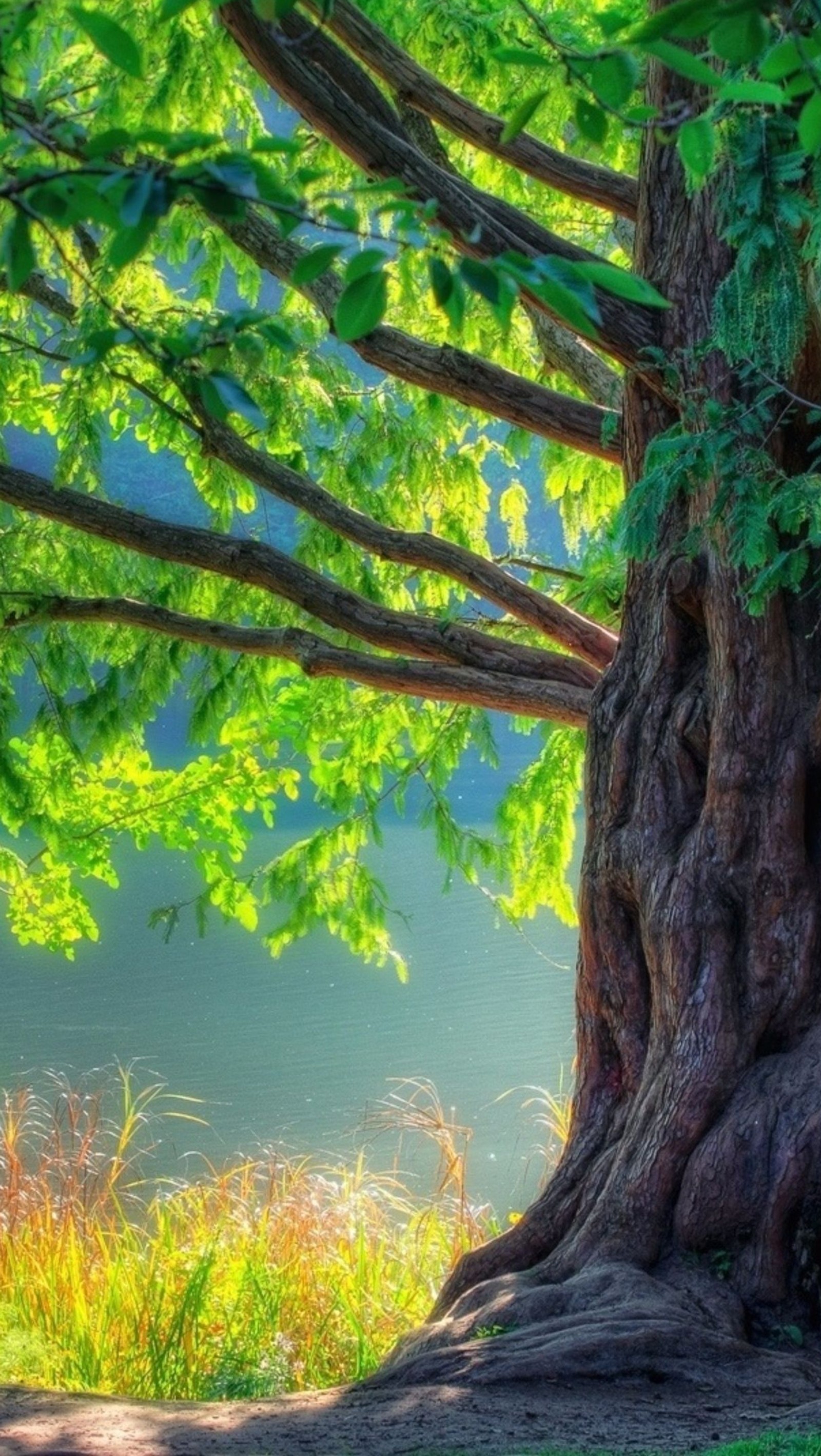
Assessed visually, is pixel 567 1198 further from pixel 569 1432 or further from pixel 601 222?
pixel 601 222

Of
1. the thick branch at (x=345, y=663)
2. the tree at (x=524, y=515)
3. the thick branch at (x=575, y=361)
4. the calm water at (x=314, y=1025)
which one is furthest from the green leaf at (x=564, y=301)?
the calm water at (x=314, y=1025)

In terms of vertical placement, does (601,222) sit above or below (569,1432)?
above

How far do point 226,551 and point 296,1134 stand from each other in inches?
238

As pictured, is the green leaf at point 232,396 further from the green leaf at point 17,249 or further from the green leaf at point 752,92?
the green leaf at point 752,92

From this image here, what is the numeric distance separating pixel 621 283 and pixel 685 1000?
100.0 inches

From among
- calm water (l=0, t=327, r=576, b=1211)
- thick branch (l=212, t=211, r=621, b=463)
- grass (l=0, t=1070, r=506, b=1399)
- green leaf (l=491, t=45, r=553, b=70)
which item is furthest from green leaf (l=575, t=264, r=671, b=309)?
calm water (l=0, t=327, r=576, b=1211)

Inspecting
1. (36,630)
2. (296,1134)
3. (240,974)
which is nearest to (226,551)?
(36,630)

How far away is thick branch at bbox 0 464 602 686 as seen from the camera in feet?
14.6

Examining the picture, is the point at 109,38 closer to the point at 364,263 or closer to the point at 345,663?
the point at 364,263

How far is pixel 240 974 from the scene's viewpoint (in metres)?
14.8

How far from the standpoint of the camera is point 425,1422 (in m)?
2.64

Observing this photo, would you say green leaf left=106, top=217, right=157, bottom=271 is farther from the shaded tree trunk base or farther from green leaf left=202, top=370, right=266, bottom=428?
the shaded tree trunk base

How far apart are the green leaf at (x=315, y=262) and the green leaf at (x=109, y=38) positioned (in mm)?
173

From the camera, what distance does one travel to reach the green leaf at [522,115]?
1184 millimetres
